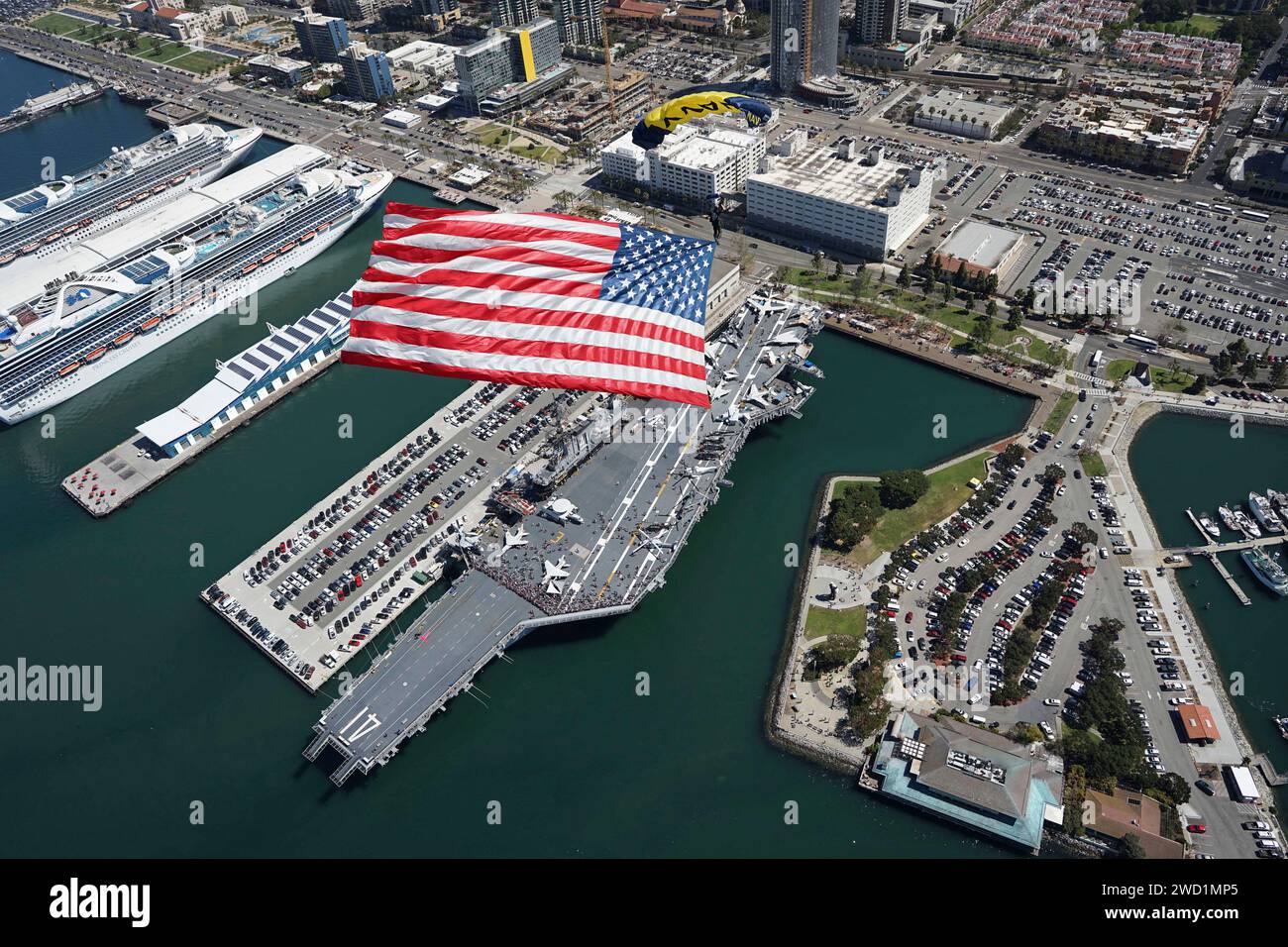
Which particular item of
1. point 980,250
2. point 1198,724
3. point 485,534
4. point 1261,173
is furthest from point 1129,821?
point 1261,173

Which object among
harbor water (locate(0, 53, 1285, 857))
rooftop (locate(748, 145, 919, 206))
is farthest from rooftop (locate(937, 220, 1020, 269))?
harbor water (locate(0, 53, 1285, 857))

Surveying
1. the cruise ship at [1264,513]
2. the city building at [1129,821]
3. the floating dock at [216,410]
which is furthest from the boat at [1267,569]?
the floating dock at [216,410]

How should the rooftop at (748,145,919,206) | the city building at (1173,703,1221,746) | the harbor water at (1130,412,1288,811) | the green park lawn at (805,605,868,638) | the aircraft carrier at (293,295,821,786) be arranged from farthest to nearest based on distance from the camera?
1. the rooftop at (748,145,919,206)
2. the green park lawn at (805,605,868,638)
3. the aircraft carrier at (293,295,821,786)
4. the harbor water at (1130,412,1288,811)
5. the city building at (1173,703,1221,746)

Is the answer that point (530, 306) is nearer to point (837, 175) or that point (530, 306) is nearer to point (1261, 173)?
point (837, 175)

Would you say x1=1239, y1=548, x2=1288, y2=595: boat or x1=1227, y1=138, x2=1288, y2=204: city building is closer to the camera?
x1=1239, y1=548, x2=1288, y2=595: boat

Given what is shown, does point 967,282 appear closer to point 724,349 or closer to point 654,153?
point 724,349

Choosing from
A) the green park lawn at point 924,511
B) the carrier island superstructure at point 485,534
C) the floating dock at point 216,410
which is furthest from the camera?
the floating dock at point 216,410

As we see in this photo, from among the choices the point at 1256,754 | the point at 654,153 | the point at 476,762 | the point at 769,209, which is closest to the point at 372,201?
the point at 654,153

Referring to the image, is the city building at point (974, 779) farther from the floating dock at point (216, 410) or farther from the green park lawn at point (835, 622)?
the floating dock at point (216, 410)

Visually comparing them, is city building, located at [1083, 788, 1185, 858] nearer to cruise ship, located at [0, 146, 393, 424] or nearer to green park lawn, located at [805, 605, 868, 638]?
green park lawn, located at [805, 605, 868, 638]
